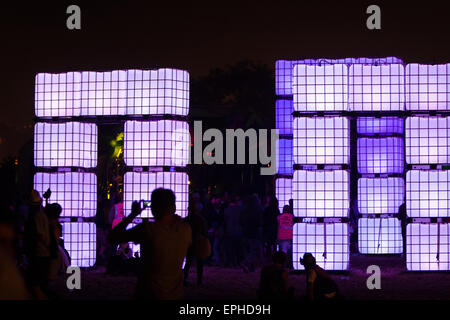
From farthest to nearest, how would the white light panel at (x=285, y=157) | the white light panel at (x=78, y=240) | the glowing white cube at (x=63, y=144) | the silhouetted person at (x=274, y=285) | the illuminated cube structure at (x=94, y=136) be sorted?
the white light panel at (x=285, y=157) < the glowing white cube at (x=63, y=144) < the white light panel at (x=78, y=240) < the illuminated cube structure at (x=94, y=136) < the silhouetted person at (x=274, y=285)

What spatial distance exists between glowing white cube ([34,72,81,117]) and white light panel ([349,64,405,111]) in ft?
21.8

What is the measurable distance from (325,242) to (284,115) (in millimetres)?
6783

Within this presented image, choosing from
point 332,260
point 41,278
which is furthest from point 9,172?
point 41,278

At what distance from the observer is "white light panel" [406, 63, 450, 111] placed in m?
18.4

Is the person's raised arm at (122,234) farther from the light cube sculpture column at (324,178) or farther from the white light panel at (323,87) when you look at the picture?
the white light panel at (323,87)

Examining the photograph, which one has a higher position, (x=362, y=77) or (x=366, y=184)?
(x=362, y=77)

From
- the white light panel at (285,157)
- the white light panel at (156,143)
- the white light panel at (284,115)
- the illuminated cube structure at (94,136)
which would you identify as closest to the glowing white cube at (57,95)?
the illuminated cube structure at (94,136)

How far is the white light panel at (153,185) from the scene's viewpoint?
18.7m

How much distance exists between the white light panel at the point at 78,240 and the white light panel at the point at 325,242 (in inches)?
200

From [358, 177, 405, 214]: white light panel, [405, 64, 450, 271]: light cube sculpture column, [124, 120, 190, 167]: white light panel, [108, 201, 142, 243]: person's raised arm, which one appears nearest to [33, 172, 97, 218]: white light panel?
[124, 120, 190, 167]: white light panel

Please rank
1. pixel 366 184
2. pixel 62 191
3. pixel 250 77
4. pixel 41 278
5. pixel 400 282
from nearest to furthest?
pixel 41 278, pixel 400 282, pixel 62 191, pixel 366 184, pixel 250 77
